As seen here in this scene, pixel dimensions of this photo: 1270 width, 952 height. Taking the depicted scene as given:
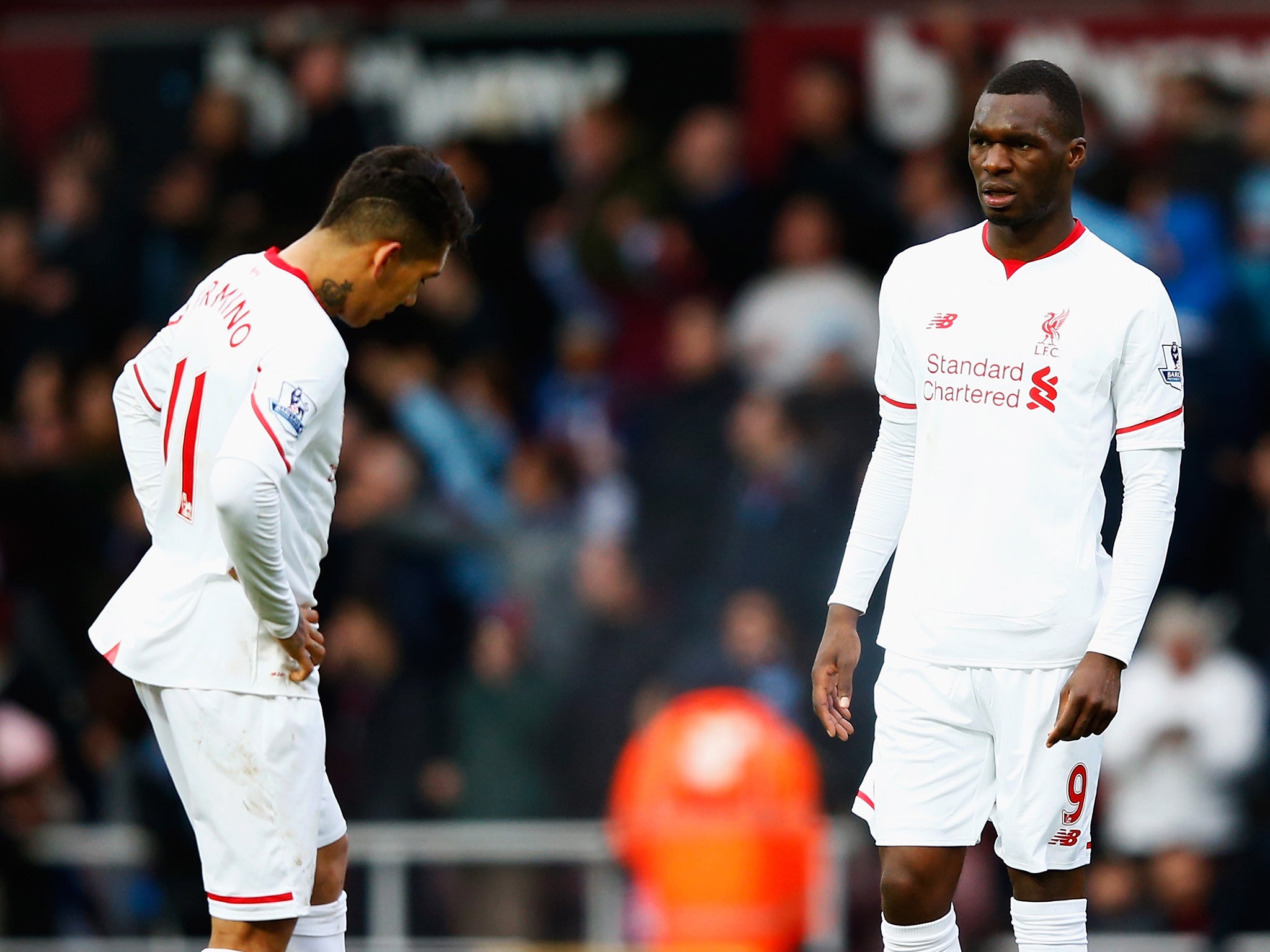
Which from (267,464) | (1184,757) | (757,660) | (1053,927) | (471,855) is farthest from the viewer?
(471,855)

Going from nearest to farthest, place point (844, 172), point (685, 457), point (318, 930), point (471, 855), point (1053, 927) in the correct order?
1. point (1053, 927)
2. point (318, 930)
3. point (471, 855)
4. point (685, 457)
5. point (844, 172)

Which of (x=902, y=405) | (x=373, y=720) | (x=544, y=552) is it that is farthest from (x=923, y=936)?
(x=544, y=552)

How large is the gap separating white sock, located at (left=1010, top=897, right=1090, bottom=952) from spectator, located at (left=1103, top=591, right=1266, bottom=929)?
4.16 m

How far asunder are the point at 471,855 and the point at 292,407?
16.1 ft

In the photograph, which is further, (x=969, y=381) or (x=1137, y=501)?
(x=969, y=381)

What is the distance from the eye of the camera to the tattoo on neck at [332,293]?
4.54m

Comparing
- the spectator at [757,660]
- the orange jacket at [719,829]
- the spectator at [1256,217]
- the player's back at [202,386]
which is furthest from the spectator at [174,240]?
the player's back at [202,386]

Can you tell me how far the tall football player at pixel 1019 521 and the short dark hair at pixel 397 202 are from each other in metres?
1.09

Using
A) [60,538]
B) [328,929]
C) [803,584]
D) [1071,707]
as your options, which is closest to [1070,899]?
[1071,707]

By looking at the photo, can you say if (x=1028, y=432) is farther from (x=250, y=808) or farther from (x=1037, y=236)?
→ (x=250, y=808)

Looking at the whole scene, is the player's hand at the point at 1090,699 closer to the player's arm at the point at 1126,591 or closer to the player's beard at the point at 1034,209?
the player's arm at the point at 1126,591

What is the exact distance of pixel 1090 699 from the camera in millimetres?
4266

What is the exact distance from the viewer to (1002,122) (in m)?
4.43

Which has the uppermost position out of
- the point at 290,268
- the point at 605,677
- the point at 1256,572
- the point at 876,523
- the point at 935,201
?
the point at 935,201
